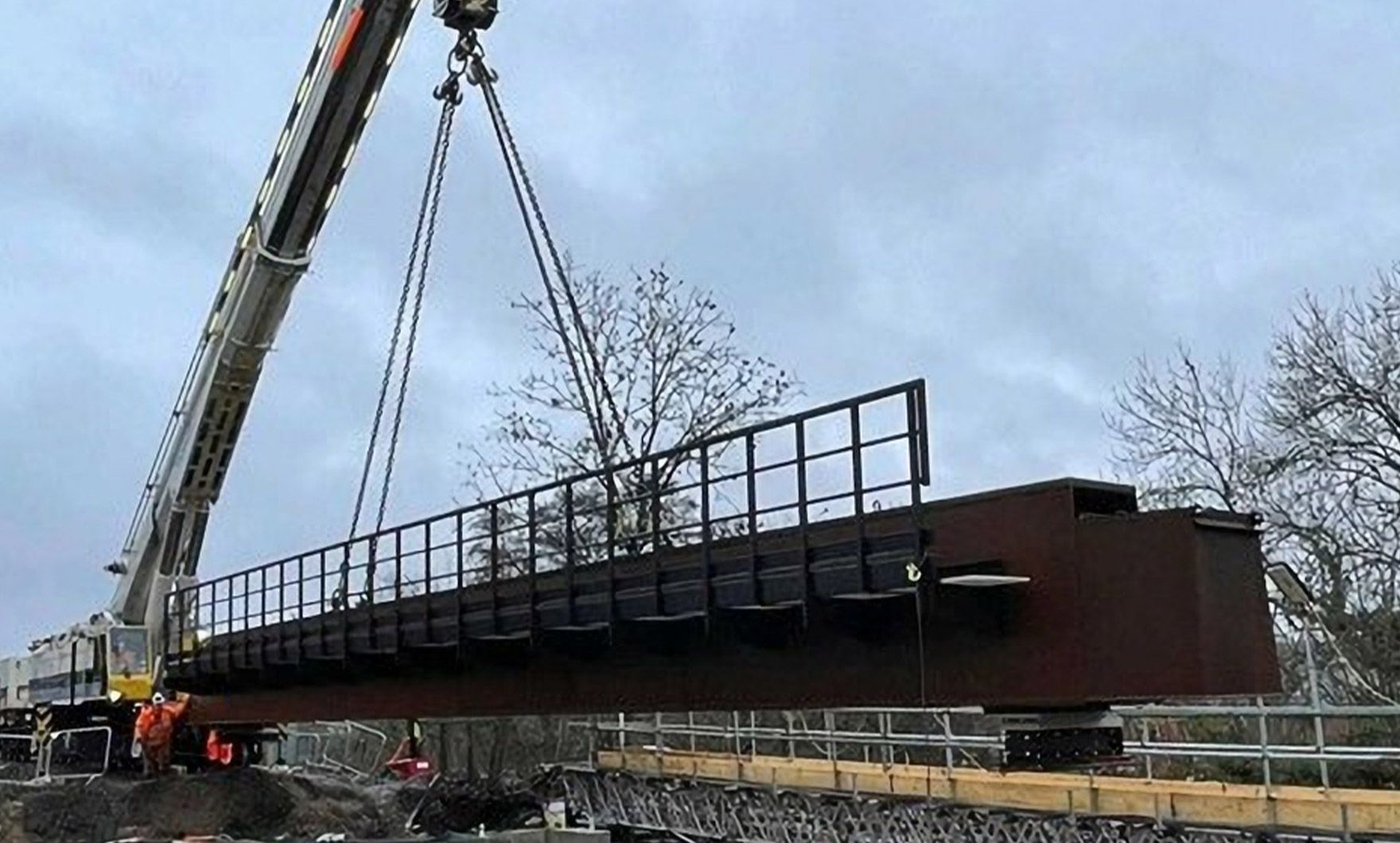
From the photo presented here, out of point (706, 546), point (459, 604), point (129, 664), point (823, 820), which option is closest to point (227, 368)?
point (129, 664)

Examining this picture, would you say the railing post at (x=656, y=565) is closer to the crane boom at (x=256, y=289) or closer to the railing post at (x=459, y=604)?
the railing post at (x=459, y=604)

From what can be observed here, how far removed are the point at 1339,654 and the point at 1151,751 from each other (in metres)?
7.59

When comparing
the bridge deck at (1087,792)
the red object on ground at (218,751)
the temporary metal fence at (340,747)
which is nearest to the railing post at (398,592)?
the bridge deck at (1087,792)

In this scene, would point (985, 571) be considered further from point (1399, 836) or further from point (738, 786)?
point (738, 786)

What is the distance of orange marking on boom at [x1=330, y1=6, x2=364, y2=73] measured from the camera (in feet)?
71.9

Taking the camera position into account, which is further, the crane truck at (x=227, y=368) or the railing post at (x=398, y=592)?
the crane truck at (x=227, y=368)

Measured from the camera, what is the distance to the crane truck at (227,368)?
73.8 ft

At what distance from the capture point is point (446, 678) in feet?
63.8

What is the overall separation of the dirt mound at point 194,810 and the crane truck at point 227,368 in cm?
224

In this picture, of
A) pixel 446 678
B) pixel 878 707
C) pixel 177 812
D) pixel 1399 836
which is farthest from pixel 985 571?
pixel 177 812

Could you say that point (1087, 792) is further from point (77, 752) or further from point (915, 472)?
point (77, 752)

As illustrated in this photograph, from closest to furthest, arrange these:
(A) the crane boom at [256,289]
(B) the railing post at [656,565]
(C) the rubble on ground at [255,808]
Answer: (B) the railing post at [656,565], (A) the crane boom at [256,289], (C) the rubble on ground at [255,808]

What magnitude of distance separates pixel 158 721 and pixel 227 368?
6849 millimetres

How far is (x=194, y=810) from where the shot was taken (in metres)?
27.7
